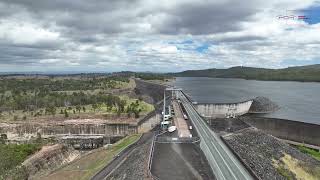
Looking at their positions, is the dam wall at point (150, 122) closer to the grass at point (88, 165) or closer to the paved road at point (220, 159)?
the grass at point (88, 165)

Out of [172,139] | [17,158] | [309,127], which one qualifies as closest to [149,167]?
[172,139]

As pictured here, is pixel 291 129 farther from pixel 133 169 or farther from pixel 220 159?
pixel 133 169

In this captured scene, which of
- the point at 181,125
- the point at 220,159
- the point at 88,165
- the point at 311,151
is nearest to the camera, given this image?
the point at 220,159

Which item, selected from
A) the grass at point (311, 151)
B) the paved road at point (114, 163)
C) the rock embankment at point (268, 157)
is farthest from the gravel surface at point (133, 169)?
the grass at point (311, 151)

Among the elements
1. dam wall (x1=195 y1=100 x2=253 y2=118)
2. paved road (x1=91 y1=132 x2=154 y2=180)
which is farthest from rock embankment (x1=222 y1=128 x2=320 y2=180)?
dam wall (x1=195 y1=100 x2=253 y2=118)

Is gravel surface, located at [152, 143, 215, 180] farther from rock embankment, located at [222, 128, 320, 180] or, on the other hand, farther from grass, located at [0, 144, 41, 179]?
grass, located at [0, 144, 41, 179]

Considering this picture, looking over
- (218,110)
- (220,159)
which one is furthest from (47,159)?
(218,110)
